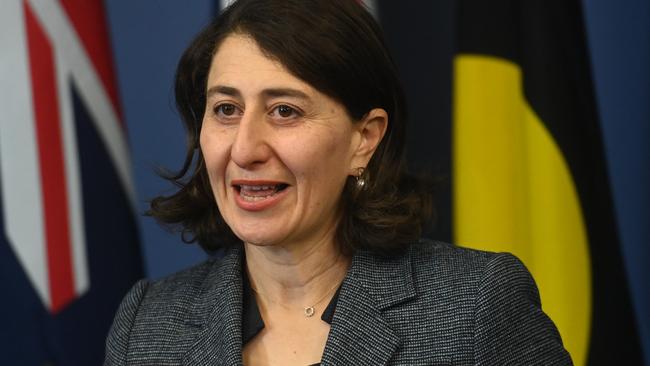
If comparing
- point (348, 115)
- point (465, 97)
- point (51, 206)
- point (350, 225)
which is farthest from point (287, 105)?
point (51, 206)

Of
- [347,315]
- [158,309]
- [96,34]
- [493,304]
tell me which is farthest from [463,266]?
[96,34]

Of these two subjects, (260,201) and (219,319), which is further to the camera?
(219,319)

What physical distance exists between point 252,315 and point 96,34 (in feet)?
3.98

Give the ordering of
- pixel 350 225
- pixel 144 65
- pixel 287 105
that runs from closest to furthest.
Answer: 1. pixel 287 105
2. pixel 350 225
3. pixel 144 65

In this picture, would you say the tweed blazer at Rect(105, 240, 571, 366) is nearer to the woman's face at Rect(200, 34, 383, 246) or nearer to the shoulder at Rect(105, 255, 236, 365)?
the shoulder at Rect(105, 255, 236, 365)

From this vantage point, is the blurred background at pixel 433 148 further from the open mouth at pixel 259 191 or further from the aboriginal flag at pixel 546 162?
the open mouth at pixel 259 191

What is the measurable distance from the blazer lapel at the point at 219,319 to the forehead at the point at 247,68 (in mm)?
391

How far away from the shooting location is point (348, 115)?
1723mm

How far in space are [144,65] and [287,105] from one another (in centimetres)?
105

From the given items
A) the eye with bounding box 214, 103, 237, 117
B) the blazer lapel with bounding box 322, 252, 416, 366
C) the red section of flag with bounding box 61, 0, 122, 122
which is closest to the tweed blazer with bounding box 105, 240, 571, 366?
the blazer lapel with bounding box 322, 252, 416, 366

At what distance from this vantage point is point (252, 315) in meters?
1.83

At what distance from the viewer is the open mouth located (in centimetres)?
168

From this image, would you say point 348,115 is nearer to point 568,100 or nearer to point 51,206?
point 568,100

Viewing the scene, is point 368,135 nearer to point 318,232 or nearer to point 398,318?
point 318,232
